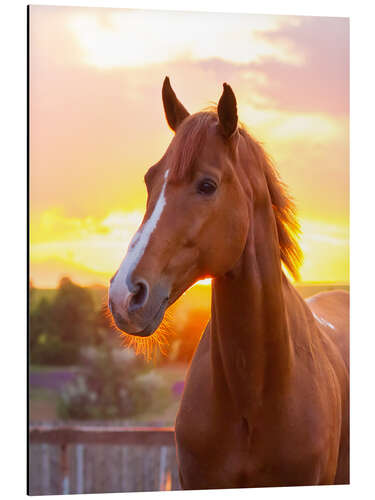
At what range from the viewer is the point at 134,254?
5.19 feet

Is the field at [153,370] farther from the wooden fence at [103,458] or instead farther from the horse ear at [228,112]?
the horse ear at [228,112]

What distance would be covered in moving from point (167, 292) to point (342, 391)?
41.1 inches

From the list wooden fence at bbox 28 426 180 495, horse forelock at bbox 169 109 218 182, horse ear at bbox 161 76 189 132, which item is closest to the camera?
horse forelock at bbox 169 109 218 182

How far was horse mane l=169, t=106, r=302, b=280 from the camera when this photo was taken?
167 cm

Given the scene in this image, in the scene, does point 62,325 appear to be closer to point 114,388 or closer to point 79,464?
point 114,388

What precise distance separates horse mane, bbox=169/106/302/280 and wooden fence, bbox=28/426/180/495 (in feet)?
4.06

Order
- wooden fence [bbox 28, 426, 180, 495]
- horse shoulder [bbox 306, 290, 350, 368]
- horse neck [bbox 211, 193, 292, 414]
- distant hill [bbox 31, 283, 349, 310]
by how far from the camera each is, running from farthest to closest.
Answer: distant hill [bbox 31, 283, 349, 310] < wooden fence [bbox 28, 426, 180, 495] < horse shoulder [bbox 306, 290, 350, 368] < horse neck [bbox 211, 193, 292, 414]

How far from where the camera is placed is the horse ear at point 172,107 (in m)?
1.91

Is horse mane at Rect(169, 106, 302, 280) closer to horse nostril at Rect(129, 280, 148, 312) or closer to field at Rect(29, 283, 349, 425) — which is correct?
horse nostril at Rect(129, 280, 148, 312)

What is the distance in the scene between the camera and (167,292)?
162cm

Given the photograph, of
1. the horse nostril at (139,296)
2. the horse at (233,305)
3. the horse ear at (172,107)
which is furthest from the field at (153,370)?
the horse nostril at (139,296)

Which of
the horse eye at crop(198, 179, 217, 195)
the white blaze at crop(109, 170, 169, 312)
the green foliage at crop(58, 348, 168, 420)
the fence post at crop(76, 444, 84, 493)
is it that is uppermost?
the horse eye at crop(198, 179, 217, 195)

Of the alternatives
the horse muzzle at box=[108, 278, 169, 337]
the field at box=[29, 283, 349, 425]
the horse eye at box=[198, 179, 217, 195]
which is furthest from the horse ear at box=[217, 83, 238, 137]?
the field at box=[29, 283, 349, 425]

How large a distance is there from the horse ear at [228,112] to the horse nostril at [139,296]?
498 mm
